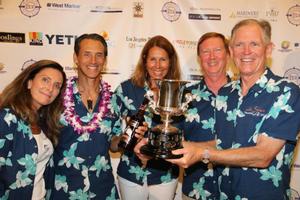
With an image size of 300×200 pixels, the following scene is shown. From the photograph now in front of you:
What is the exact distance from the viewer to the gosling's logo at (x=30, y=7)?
9.96 ft

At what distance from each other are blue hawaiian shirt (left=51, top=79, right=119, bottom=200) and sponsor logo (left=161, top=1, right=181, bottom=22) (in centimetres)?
135

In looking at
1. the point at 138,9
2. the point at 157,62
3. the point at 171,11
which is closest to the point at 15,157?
the point at 157,62

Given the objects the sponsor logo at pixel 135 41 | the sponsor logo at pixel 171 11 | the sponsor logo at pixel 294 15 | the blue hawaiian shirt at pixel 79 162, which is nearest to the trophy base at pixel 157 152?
the blue hawaiian shirt at pixel 79 162

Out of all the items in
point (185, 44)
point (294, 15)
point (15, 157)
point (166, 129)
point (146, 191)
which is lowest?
point (146, 191)

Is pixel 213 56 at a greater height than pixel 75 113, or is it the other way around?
pixel 213 56

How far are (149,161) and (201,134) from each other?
0.44 meters

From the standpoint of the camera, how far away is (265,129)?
1.57m

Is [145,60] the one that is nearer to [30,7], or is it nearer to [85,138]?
[85,138]

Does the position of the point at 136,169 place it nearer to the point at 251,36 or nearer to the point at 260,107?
the point at 260,107

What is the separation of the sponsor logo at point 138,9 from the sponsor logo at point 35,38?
3.06 feet

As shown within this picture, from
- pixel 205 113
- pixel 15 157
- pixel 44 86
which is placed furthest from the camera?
pixel 205 113

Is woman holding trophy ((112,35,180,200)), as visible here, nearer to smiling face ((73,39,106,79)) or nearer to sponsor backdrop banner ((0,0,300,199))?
smiling face ((73,39,106,79))

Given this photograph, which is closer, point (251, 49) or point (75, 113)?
point (251, 49)

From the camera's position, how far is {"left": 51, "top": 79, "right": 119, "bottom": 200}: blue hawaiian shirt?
2.11 meters
